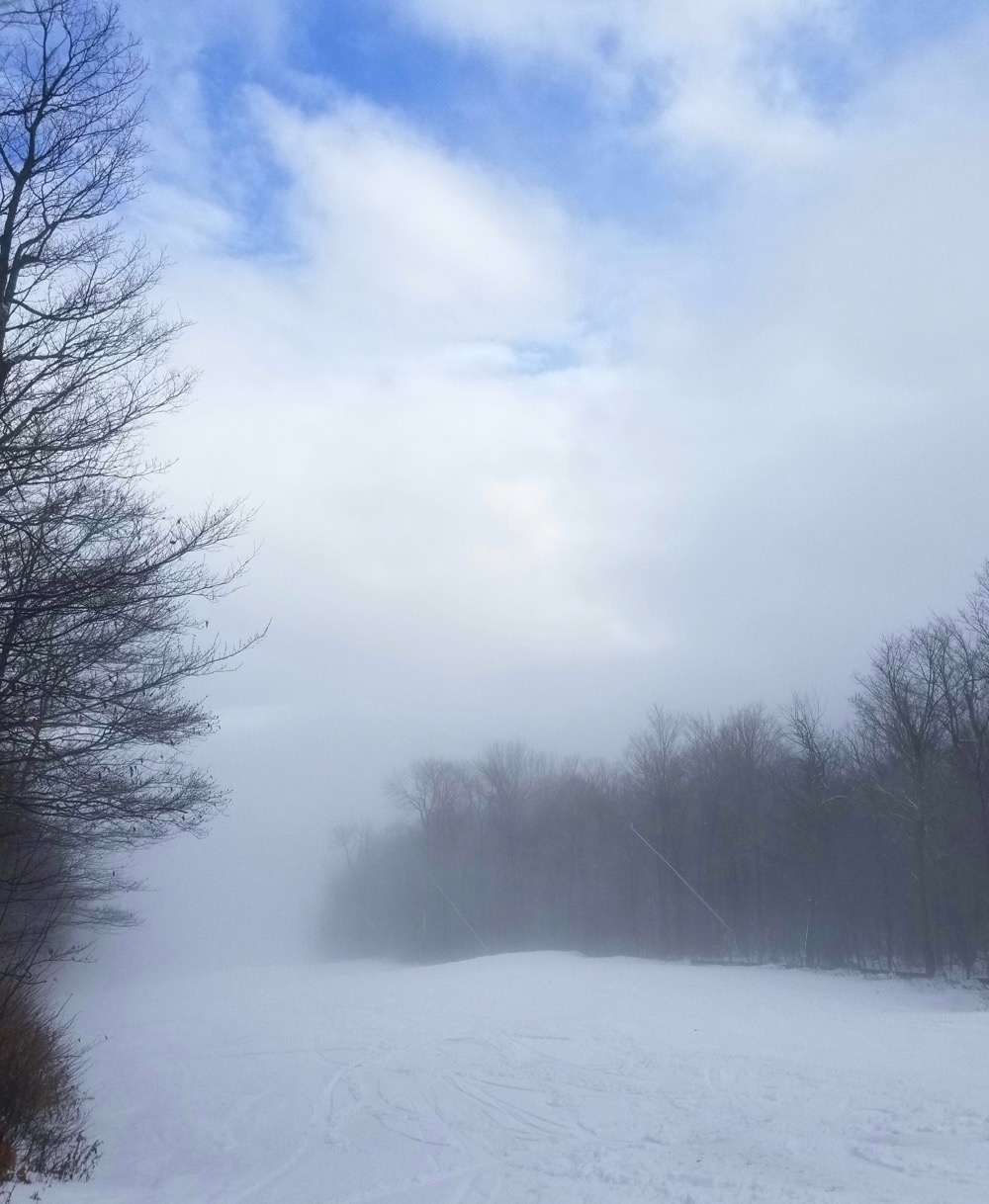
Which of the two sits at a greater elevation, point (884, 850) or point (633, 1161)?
point (884, 850)

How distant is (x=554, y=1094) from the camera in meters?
14.6

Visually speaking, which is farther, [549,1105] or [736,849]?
[736,849]

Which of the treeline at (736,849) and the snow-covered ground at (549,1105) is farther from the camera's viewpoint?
the treeline at (736,849)

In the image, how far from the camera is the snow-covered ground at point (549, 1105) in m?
9.84

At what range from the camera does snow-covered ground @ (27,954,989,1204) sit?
388 inches

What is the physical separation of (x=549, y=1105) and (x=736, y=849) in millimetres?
35777

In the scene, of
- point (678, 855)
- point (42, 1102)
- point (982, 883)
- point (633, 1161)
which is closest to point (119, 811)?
point (42, 1102)

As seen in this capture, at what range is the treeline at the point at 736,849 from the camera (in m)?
35.4

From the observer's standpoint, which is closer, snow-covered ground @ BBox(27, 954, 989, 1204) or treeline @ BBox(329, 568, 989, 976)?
snow-covered ground @ BBox(27, 954, 989, 1204)

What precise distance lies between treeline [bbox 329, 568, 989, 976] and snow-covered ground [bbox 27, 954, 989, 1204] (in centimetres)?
890

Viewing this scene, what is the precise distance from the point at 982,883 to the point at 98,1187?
3196 cm

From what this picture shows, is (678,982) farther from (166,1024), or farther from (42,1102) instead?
(42,1102)

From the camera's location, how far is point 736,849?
1876 inches

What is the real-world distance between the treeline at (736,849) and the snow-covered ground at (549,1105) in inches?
350
